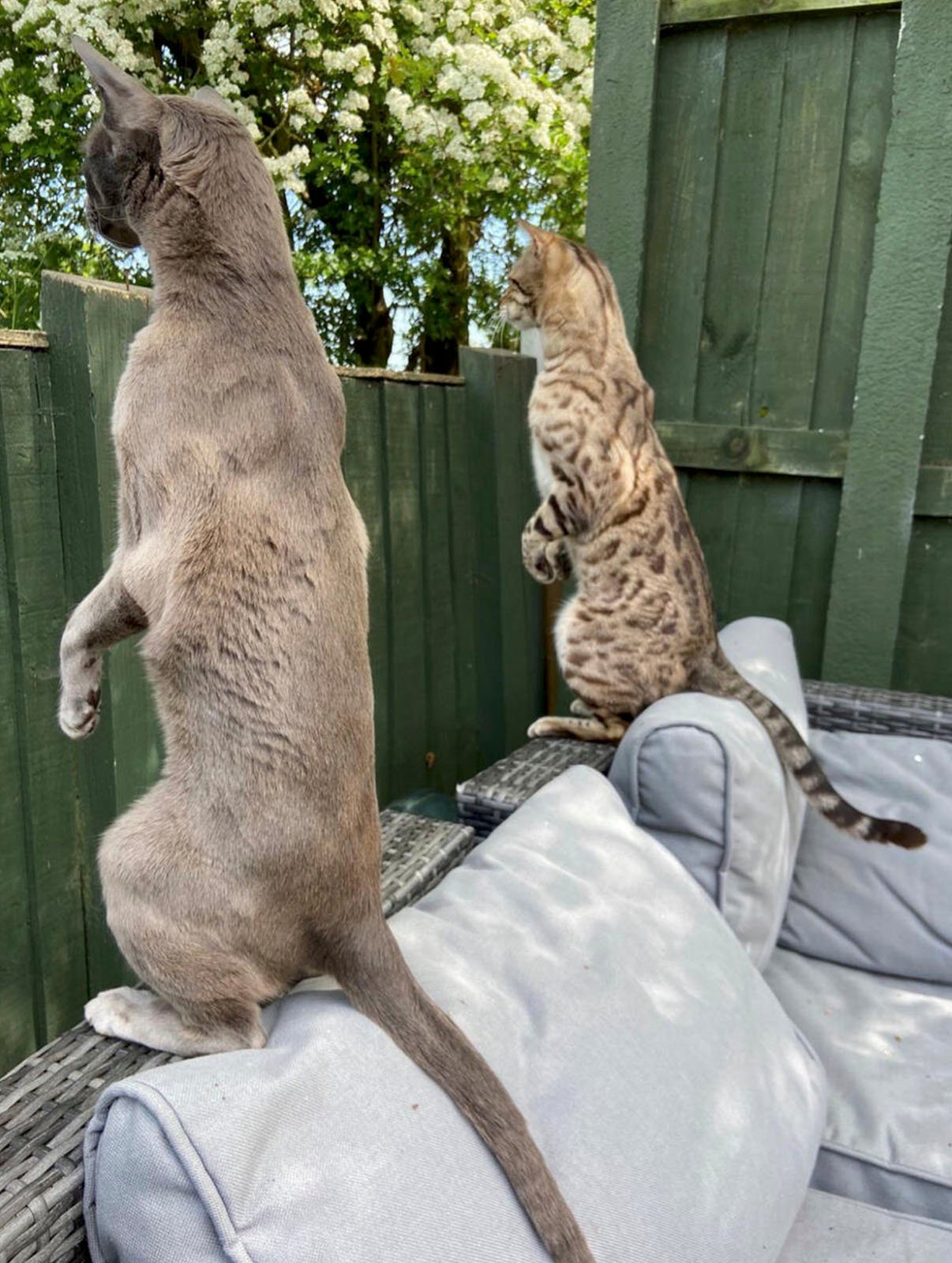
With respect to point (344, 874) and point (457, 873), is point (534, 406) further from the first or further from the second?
point (344, 874)

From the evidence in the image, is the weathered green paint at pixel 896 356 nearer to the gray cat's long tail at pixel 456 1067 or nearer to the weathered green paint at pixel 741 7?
the weathered green paint at pixel 741 7

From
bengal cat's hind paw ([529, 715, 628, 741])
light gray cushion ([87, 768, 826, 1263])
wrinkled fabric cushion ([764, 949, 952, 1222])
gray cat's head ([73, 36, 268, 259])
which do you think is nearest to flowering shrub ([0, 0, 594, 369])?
bengal cat's hind paw ([529, 715, 628, 741])

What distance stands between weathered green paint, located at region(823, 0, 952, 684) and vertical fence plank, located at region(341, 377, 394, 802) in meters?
1.52

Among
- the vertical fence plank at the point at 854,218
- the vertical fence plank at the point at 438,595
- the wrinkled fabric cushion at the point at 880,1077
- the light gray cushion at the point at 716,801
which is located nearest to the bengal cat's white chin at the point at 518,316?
the vertical fence plank at the point at 438,595

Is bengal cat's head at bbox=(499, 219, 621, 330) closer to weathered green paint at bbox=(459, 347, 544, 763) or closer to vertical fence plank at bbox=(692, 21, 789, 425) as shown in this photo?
weathered green paint at bbox=(459, 347, 544, 763)

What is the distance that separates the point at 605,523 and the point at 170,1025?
73.0 inches

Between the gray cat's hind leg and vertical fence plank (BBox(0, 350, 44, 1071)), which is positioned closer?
the gray cat's hind leg

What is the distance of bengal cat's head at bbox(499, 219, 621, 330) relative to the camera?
2.83 m

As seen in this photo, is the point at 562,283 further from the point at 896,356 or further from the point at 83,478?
the point at 83,478

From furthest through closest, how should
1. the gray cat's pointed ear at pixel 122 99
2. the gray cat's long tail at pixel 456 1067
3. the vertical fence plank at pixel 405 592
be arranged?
the vertical fence plank at pixel 405 592 → the gray cat's pointed ear at pixel 122 99 → the gray cat's long tail at pixel 456 1067

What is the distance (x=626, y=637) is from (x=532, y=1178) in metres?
1.72

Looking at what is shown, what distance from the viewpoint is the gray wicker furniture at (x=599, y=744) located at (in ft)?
6.75

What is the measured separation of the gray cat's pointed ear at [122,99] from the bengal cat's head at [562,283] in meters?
1.73

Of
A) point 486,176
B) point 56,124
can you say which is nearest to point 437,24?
point 486,176
